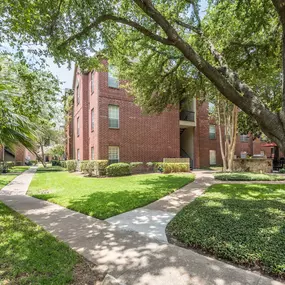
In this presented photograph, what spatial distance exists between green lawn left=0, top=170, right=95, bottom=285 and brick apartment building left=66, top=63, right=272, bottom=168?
1136 cm

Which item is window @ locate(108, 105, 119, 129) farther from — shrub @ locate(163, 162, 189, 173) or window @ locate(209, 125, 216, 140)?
window @ locate(209, 125, 216, 140)

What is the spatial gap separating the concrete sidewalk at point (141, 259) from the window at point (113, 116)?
1169 centimetres

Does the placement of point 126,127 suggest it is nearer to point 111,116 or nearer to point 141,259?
point 111,116

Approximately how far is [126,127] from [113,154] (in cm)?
241

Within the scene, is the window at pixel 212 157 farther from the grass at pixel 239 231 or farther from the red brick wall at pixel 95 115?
the grass at pixel 239 231

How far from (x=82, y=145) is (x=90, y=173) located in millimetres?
4027

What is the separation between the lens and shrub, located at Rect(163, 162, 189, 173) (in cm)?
1595

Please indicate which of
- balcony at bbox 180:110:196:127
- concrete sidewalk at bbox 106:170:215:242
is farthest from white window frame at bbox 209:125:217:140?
concrete sidewalk at bbox 106:170:215:242

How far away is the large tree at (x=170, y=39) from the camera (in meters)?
4.24

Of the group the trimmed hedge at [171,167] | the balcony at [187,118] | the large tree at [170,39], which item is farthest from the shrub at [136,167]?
the balcony at [187,118]

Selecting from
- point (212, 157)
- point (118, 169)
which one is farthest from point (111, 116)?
point (212, 157)

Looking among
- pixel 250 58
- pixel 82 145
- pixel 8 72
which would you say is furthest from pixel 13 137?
pixel 82 145

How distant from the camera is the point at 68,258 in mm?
3262

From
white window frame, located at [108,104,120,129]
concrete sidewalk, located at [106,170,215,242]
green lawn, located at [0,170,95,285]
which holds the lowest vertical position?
concrete sidewalk, located at [106,170,215,242]
